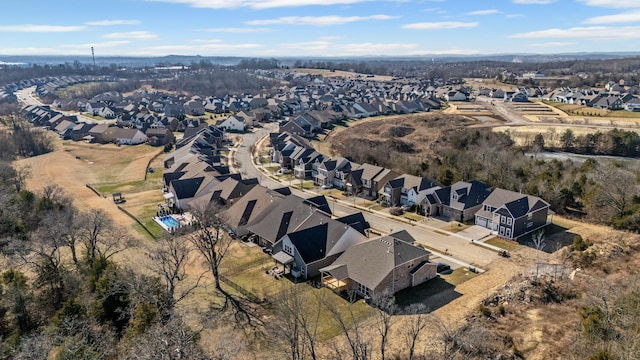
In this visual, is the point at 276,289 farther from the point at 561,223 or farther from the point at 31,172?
the point at 31,172

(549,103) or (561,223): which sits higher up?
(549,103)

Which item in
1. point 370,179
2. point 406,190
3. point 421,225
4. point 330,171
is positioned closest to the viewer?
point 421,225

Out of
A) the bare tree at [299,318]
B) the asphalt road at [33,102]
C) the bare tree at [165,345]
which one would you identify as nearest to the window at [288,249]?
the bare tree at [299,318]

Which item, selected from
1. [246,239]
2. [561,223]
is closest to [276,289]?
[246,239]

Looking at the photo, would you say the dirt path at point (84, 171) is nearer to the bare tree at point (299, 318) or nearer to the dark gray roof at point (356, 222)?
the dark gray roof at point (356, 222)

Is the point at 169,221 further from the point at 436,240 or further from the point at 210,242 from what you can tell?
the point at 436,240

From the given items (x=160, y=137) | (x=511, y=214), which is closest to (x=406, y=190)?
(x=511, y=214)

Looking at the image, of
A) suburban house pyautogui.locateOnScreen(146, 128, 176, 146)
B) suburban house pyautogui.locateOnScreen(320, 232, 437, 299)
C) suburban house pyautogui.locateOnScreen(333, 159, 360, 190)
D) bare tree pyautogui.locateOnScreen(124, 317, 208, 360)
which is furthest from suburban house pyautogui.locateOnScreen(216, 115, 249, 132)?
bare tree pyautogui.locateOnScreen(124, 317, 208, 360)
